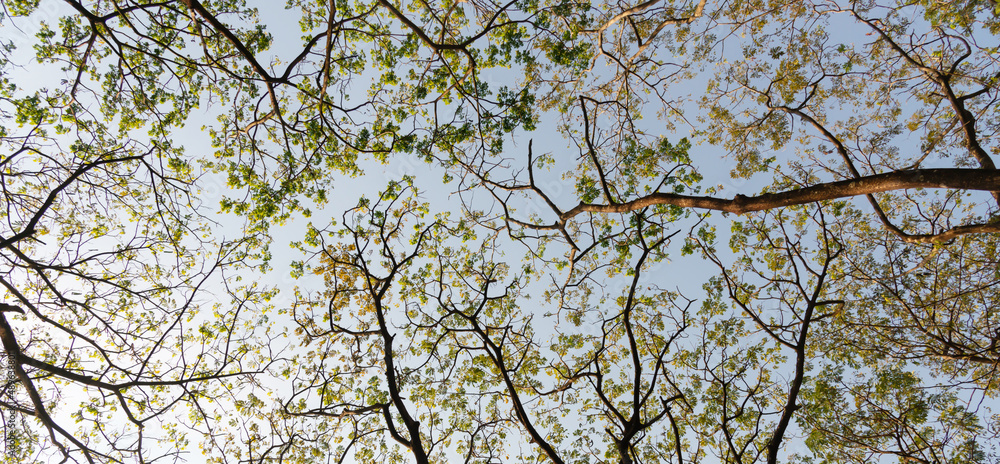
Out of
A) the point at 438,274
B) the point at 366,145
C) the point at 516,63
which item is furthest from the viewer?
the point at 438,274

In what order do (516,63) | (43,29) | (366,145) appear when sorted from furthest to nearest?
(516,63), (366,145), (43,29)

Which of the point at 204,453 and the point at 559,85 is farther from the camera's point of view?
the point at 559,85

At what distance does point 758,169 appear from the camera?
33.8ft

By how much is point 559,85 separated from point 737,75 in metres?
4.25

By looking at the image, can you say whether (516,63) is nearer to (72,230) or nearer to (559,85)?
(559,85)

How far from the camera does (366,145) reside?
9273 mm

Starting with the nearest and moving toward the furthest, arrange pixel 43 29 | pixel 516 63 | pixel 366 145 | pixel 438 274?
pixel 43 29 → pixel 366 145 → pixel 516 63 → pixel 438 274

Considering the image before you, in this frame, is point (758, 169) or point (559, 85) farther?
point (559, 85)

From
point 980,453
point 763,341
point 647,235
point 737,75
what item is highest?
point 737,75

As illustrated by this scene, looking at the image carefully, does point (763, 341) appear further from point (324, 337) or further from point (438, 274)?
point (324, 337)

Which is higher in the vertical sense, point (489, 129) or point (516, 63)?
point (516, 63)

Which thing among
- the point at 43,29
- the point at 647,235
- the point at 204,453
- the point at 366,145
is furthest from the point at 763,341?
the point at 43,29

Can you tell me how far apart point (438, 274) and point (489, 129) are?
3891mm

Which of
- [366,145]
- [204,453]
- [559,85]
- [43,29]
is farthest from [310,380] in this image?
[559,85]
